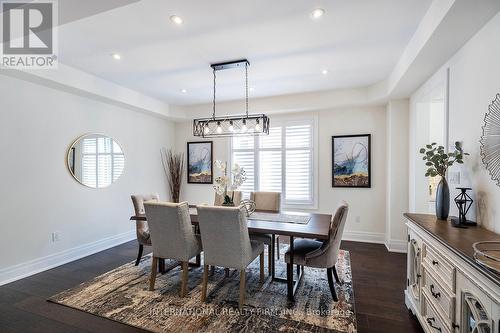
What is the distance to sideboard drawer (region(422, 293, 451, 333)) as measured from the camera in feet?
5.19

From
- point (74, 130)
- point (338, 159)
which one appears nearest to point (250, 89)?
point (338, 159)

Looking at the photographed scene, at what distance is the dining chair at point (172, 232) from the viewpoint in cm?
247

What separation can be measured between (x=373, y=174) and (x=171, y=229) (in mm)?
3693

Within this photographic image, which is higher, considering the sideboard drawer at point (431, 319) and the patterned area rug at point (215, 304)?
the sideboard drawer at point (431, 319)

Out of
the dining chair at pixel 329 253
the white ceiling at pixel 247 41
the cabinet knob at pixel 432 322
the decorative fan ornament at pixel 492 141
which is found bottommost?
the cabinet knob at pixel 432 322

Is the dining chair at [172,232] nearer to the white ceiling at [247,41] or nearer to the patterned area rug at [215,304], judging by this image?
the patterned area rug at [215,304]

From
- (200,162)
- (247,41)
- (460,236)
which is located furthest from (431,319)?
(200,162)

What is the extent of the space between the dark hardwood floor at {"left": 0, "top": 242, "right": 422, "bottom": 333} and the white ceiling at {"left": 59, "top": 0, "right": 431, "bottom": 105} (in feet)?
9.10

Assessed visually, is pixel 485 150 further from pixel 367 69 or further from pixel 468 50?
pixel 367 69

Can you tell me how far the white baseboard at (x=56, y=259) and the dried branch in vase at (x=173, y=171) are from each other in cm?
143

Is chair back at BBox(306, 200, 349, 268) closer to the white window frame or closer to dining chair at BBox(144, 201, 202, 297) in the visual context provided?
dining chair at BBox(144, 201, 202, 297)

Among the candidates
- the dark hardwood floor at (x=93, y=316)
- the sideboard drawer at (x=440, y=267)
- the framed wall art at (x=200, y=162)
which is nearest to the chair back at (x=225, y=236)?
the dark hardwood floor at (x=93, y=316)

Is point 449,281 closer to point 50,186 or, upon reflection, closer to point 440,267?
point 440,267

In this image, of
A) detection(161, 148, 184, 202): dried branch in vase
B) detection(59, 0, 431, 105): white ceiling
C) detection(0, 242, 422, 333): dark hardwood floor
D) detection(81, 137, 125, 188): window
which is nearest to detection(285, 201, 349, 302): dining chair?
detection(0, 242, 422, 333): dark hardwood floor
